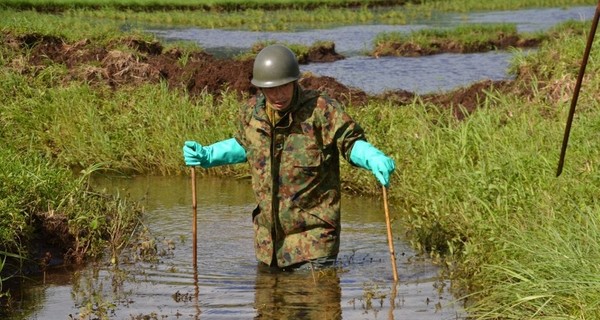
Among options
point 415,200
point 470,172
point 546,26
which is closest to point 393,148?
point 415,200

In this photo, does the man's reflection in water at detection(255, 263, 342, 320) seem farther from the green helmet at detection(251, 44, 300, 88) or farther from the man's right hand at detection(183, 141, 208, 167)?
the green helmet at detection(251, 44, 300, 88)

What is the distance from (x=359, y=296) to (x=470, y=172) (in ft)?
4.91

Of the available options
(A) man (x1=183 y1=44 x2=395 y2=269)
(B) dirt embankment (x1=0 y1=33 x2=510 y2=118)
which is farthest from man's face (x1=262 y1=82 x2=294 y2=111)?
(B) dirt embankment (x1=0 y1=33 x2=510 y2=118)

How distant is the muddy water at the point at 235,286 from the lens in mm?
6473

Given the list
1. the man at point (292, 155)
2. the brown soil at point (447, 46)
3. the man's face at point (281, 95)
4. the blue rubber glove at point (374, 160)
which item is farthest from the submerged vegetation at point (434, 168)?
the brown soil at point (447, 46)

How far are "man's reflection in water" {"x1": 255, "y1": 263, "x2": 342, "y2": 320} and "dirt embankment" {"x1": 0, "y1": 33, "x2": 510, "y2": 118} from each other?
4.95 metres

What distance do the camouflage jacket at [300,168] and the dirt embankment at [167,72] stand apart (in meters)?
5.15

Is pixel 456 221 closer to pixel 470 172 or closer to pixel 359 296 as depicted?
pixel 470 172

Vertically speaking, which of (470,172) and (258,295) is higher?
(470,172)

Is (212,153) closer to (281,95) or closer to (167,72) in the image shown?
(281,95)

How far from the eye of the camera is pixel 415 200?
8.59 meters

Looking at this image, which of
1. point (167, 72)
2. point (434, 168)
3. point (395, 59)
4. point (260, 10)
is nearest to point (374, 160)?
point (434, 168)

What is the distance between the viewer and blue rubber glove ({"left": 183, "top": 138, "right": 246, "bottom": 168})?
6.70 meters

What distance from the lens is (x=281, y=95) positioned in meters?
6.43
